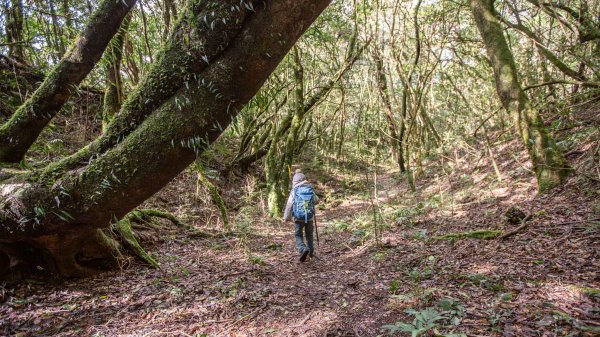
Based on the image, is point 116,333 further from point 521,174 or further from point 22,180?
point 521,174

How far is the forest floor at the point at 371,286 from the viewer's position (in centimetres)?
313

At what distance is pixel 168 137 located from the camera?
3.04 m

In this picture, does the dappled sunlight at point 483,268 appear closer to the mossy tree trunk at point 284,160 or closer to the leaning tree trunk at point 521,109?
the leaning tree trunk at point 521,109

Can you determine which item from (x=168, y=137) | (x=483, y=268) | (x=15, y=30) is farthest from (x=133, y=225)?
(x=483, y=268)

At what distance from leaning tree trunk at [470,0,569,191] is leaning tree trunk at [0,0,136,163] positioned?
22.0ft

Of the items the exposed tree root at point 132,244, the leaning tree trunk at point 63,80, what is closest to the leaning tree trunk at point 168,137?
the leaning tree trunk at point 63,80

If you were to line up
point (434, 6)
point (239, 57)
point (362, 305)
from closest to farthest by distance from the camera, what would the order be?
1. point (239, 57)
2. point (362, 305)
3. point (434, 6)

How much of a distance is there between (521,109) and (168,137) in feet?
21.4

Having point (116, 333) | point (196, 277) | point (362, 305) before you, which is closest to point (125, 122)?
point (116, 333)

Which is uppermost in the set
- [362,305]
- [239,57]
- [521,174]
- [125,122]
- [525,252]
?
[239,57]

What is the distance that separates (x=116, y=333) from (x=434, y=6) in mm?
15260

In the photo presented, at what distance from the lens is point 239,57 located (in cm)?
280

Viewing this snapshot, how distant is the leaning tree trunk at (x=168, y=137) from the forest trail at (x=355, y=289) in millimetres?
1056

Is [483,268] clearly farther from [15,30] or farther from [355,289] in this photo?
[15,30]
